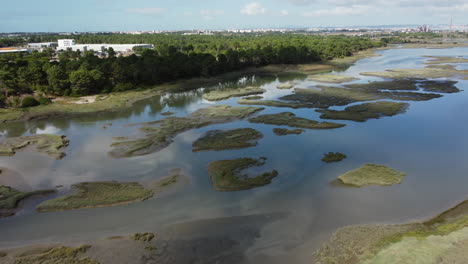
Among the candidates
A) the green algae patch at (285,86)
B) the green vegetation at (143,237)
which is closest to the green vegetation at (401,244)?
the green vegetation at (143,237)

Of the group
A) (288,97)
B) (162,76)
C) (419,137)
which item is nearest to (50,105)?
(162,76)

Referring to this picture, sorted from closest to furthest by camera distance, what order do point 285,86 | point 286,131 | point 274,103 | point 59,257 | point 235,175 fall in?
point 59,257
point 235,175
point 286,131
point 274,103
point 285,86

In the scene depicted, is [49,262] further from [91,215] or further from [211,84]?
[211,84]

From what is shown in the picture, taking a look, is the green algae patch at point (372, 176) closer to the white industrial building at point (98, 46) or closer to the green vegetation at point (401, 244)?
the green vegetation at point (401, 244)

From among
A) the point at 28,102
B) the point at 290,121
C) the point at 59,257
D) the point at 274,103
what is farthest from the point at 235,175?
the point at 28,102

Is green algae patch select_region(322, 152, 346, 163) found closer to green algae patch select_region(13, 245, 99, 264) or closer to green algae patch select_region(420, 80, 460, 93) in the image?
green algae patch select_region(13, 245, 99, 264)

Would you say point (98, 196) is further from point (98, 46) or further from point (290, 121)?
point (98, 46)

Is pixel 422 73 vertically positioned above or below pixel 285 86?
above
